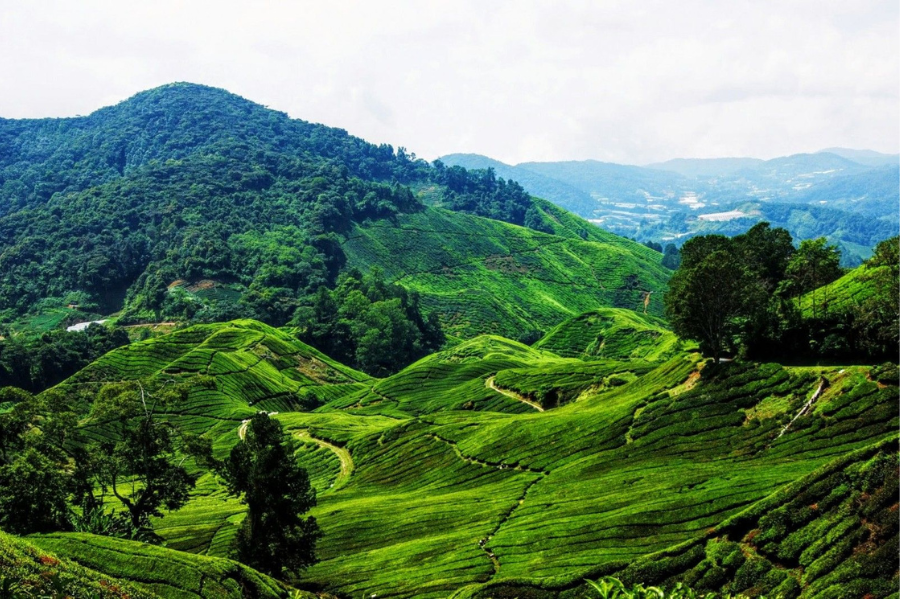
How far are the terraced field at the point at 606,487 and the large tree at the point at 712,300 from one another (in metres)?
2.92

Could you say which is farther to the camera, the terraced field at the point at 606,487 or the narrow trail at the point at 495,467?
the narrow trail at the point at 495,467

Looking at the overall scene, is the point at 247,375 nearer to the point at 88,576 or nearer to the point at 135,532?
the point at 135,532

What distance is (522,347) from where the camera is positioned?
142m

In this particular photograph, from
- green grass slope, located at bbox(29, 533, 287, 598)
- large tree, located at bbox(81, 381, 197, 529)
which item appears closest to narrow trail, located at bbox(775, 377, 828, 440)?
green grass slope, located at bbox(29, 533, 287, 598)

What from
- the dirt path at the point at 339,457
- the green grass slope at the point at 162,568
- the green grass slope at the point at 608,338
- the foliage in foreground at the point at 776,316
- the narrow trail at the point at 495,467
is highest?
the foliage in foreground at the point at 776,316

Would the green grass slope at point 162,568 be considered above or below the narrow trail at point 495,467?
above

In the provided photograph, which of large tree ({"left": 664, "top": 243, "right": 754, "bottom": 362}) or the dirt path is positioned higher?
large tree ({"left": 664, "top": 243, "right": 754, "bottom": 362})

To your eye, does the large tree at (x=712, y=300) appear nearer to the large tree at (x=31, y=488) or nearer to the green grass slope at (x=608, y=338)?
the large tree at (x=31, y=488)

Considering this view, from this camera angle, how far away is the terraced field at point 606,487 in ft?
108

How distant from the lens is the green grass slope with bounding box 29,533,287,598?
33.1m

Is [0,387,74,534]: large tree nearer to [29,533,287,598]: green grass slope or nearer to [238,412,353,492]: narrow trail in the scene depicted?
[29,533,287,598]: green grass slope

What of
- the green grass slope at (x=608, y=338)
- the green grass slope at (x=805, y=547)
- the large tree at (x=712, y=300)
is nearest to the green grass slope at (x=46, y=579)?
the green grass slope at (x=805, y=547)

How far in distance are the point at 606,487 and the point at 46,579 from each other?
3298 centimetres

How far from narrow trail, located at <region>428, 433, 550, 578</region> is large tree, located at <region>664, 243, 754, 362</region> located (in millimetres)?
16433
